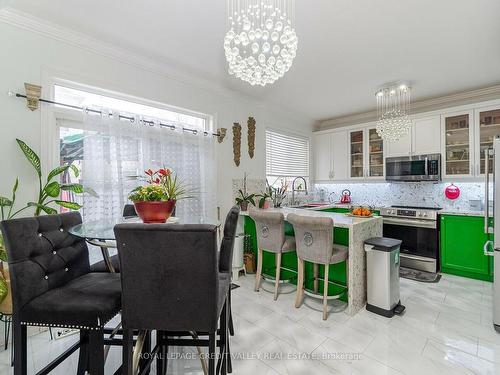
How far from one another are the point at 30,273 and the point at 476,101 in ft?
17.4

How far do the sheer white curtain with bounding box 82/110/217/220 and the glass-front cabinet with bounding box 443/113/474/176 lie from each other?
11.7 feet

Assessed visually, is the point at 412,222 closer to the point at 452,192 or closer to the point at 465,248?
the point at 465,248

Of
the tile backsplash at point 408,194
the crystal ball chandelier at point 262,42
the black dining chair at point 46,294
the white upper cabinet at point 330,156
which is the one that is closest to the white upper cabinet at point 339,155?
the white upper cabinet at point 330,156

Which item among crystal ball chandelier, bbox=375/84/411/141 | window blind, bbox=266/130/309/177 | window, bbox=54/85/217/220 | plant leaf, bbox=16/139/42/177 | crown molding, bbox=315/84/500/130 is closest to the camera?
plant leaf, bbox=16/139/42/177

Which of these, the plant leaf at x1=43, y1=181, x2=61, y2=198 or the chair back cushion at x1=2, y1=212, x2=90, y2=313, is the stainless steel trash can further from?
the plant leaf at x1=43, y1=181, x2=61, y2=198

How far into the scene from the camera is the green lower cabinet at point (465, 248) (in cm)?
331

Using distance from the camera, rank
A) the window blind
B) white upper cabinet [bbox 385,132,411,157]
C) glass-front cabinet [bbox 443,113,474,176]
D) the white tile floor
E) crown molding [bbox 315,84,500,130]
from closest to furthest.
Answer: the white tile floor < crown molding [bbox 315,84,500,130] < glass-front cabinet [bbox 443,113,474,176] < white upper cabinet [bbox 385,132,411,157] < the window blind

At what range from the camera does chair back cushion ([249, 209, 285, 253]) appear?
9.14 feet

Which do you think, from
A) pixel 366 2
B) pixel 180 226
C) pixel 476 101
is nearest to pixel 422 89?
pixel 476 101

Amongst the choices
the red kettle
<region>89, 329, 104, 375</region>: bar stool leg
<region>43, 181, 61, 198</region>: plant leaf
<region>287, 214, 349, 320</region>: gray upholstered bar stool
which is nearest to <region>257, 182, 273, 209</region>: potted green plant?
<region>287, 214, 349, 320</region>: gray upholstered bar stool

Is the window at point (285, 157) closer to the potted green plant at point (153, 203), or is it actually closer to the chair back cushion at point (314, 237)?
the chair back cushion at point (314, 237)

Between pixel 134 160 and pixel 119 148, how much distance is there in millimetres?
190

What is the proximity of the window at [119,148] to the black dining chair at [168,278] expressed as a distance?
1.51 meters

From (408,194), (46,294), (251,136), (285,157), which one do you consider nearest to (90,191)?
(46,294)
